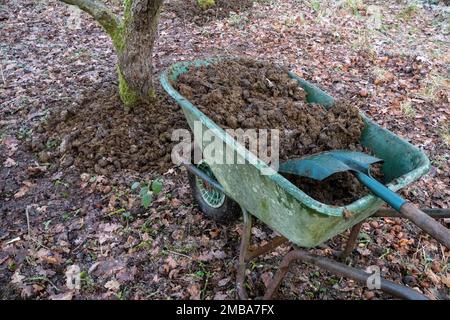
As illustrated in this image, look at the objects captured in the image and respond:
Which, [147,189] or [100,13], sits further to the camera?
[100,13]

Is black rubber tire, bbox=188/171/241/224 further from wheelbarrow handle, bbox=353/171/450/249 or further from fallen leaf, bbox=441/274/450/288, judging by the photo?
fallen leaf, bbox=441/274/450/288

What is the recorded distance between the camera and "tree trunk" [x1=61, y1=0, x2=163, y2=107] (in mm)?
3329

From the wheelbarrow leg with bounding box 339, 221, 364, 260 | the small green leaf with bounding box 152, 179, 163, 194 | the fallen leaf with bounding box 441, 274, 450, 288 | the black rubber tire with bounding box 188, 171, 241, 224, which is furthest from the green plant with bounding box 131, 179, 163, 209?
the fallen leaf with bounding box 441, 274, 450, 288

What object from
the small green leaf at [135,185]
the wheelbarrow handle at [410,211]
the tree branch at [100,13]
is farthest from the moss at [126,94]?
the wheelbarrow handle at [410,211]

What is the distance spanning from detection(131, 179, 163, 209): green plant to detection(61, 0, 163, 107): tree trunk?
0.90m

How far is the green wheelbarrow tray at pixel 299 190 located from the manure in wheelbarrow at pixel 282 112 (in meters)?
0.21

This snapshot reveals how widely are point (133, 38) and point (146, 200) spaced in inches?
58.1

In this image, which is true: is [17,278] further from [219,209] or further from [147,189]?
[219,209]

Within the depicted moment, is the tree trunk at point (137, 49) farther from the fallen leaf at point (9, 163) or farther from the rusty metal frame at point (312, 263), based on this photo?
the rusty metal frame at point (312, 263)

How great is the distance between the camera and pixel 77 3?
11.4ft

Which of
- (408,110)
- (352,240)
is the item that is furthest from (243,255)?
(408,110)

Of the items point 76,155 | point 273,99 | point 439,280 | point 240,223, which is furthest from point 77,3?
point 439,280

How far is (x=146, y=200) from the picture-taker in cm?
329

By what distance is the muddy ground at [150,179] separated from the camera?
9.20ft
